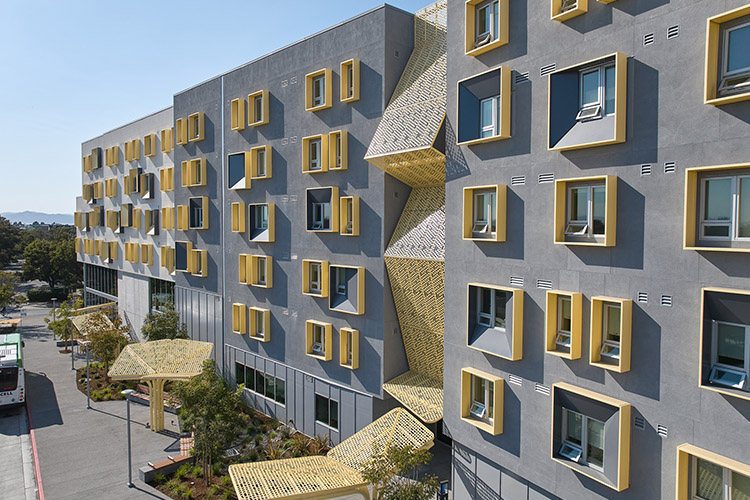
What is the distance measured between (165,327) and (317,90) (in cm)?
2202

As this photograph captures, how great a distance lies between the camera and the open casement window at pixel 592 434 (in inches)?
520

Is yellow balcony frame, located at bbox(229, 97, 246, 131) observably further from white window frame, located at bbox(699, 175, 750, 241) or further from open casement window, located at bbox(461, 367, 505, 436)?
white window frame, located at bbox(699, 175, 750, 241)

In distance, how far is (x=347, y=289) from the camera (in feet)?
81.9

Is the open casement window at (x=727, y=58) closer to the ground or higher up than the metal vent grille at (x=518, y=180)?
higher up

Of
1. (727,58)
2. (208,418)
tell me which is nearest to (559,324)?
(727,58)

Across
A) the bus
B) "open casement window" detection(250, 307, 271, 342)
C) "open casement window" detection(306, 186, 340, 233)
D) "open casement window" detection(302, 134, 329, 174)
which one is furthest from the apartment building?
the bus

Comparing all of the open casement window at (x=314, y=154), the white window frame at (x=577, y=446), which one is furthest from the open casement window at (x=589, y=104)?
the open casement window at (x=314, y=154)

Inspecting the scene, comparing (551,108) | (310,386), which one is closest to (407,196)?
(551,108)

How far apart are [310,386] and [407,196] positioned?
11.8m

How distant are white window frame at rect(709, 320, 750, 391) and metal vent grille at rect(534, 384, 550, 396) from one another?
473 cm

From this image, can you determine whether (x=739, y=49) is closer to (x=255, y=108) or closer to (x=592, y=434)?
(x=592, y=434)

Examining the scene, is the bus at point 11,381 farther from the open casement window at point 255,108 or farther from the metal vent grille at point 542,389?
the metal vent grille at point 542,389

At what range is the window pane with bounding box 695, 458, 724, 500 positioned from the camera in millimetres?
11766

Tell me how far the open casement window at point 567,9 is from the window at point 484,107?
2.09 metres
